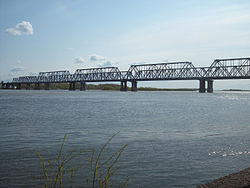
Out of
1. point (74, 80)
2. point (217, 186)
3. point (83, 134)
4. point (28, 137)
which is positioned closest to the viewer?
point (217, 186)

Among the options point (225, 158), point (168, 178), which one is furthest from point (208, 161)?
point (168, 178)

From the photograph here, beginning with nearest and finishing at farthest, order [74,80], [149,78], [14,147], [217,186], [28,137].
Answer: [217,186] → [14,147] → [28,137] → [149,78] → [74,80]

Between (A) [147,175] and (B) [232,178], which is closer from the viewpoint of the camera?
(B) [232,178]

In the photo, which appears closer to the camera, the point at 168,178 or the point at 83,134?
the point at 168,178

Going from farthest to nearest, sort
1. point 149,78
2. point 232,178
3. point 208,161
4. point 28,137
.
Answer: point 149,78, point 28,137, point 208,161, point 232,178

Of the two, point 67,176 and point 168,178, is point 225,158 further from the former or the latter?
point 67,176

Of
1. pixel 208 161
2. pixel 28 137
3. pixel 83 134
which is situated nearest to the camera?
pixel 208 161

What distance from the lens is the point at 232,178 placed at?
19.2ft

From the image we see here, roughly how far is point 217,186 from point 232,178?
0.57 metres

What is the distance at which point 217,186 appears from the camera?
5484 mm

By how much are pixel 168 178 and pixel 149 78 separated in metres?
142

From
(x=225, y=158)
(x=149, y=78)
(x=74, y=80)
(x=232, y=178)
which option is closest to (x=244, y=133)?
(x=225, y=158)

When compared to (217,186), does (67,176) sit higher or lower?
lower

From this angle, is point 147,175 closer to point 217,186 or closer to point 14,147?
point 217,186
